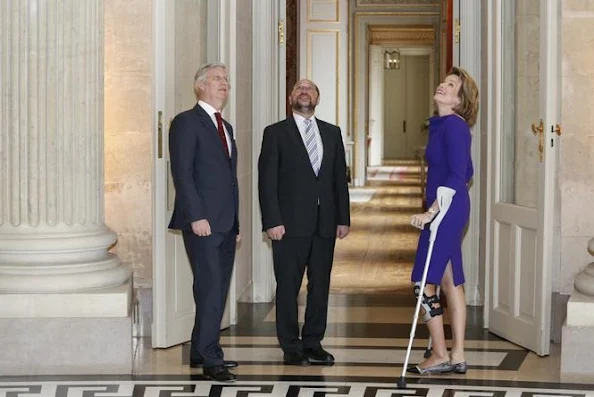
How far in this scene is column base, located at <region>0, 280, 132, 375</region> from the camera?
6.41 meters

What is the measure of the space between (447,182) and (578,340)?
1.09 m

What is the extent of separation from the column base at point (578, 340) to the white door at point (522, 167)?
458 mm

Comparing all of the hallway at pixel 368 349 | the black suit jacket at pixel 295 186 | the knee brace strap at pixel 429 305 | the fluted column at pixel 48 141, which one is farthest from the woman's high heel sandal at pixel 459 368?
the fluted column at pixel 48 141

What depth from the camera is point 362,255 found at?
40.4 ft

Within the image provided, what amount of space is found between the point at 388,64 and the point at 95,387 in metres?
28.0

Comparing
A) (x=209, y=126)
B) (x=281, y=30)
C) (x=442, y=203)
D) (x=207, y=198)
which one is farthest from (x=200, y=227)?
(x=281, y=30)

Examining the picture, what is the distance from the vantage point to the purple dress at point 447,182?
621cm

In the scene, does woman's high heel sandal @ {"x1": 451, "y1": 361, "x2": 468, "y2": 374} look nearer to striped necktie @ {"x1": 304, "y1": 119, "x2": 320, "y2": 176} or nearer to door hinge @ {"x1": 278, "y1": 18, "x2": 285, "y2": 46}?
striped necktie @ {"x1": 304, "y1": 119, "x2": 320, "y2": 176}

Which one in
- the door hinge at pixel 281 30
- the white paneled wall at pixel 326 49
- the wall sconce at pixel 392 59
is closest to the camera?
the door hinge at pixel 281 30

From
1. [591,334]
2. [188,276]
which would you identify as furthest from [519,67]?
[188,276]

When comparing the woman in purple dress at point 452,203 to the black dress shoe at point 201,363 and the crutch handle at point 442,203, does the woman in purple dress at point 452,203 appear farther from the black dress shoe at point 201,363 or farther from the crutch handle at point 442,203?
the black dress shoe at point 201,363

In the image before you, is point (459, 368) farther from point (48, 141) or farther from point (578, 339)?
point (48, 141)

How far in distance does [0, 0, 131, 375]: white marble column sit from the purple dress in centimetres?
160

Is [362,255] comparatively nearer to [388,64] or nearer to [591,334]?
[591,334]
